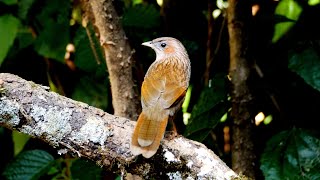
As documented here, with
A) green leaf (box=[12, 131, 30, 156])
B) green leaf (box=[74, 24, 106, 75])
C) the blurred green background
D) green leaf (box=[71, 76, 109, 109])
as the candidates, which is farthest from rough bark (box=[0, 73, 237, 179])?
Result: green leaf (box=[12, 131, 30, 156])

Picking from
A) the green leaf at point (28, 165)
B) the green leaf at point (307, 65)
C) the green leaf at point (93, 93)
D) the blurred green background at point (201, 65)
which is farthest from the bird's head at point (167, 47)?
the green leaf at point (28, 165)

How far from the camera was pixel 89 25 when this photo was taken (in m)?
3.51

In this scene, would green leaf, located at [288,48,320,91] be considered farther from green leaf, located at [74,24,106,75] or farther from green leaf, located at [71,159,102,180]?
green leaf, located at [71,159,102,180]

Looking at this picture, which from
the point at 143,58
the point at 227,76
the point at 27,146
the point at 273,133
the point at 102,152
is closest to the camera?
the point at 102,152

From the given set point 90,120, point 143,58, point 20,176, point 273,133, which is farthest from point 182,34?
point 90,120

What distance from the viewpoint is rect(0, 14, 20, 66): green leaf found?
11.9ft

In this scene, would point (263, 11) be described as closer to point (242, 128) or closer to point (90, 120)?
point (242, 128)

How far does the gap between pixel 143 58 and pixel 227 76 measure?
0.68 metres

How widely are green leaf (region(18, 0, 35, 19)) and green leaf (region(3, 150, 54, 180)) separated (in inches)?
32.8

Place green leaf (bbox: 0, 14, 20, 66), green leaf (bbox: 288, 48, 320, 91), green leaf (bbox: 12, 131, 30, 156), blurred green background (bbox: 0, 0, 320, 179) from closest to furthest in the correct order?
green leaf (bbox: 288, 48, 320, 91)
blurred green background (bbox: 0, 0, 320, 179)
green leaf (bbox: 0, 14, 20, 66)
green leaf (bbox: 12, 131, 30, 156)

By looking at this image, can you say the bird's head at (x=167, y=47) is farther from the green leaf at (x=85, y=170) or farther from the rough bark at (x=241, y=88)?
the green leaf at (x=85, y=170)

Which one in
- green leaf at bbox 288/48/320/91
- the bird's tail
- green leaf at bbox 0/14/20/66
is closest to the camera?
the bird's tail

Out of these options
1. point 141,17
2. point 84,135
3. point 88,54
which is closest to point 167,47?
point 141,17

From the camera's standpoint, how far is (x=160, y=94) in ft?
9.04
